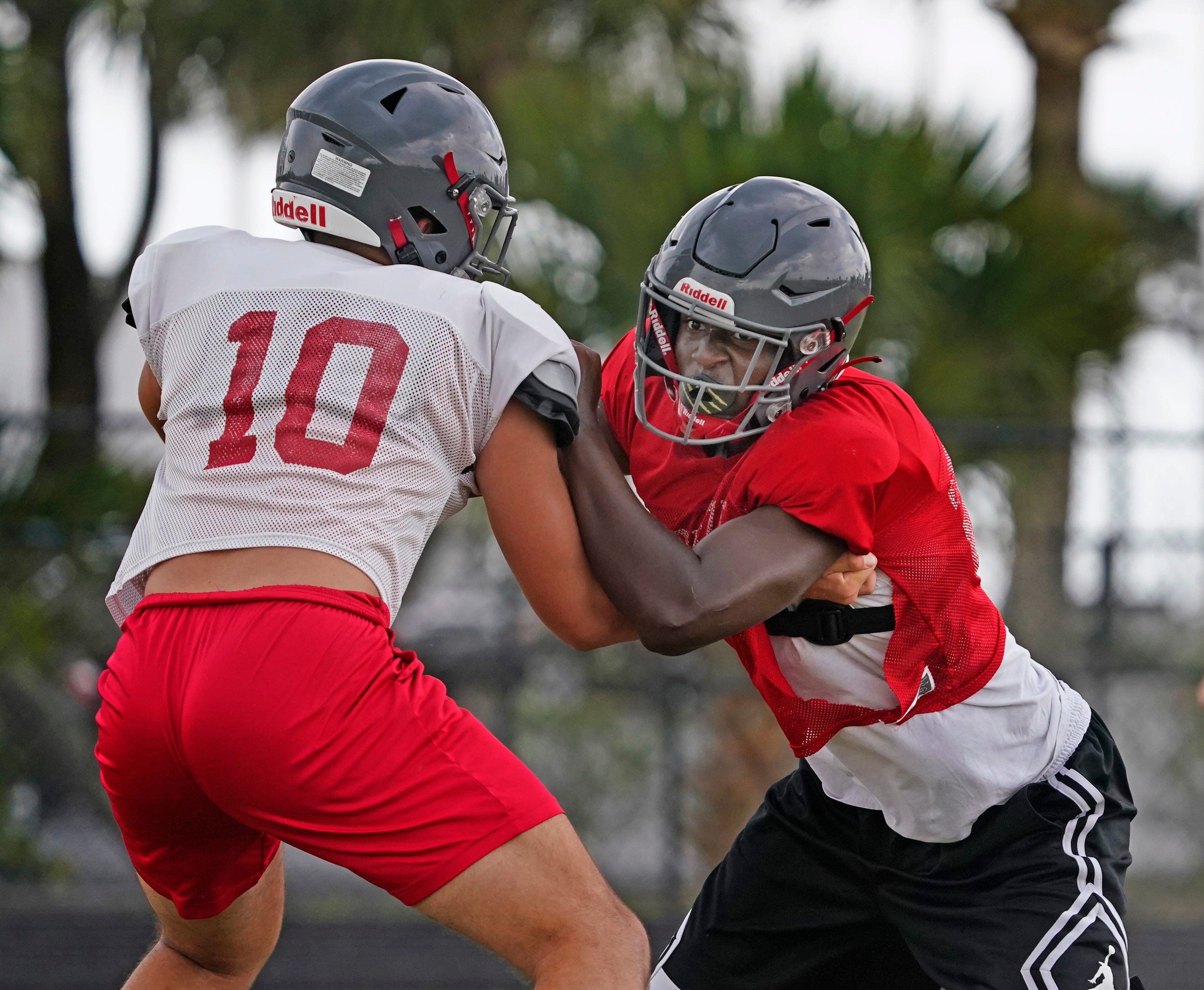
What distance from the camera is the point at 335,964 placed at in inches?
237

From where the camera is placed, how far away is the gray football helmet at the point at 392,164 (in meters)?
2.67

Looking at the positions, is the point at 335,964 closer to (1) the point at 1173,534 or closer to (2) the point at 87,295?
(1) the point at 1173,534

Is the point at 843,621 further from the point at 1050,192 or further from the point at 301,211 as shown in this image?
the point at 1050,192

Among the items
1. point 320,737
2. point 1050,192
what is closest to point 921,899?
point 320,737

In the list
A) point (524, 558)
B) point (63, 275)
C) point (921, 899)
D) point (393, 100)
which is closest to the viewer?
point (524, 558)

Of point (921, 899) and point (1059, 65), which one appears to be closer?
point (921, 899)

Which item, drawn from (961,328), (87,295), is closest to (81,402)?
(87,295)

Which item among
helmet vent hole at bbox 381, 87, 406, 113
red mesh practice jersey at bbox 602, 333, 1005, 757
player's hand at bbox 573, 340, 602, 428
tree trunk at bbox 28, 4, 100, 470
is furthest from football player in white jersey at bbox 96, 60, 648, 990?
tree trunk at bbox 28, 4, 100, 470

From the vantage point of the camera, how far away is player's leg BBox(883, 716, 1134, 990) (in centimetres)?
262

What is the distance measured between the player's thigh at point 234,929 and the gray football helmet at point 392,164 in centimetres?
129

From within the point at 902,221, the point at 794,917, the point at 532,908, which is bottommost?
the point at 794,917

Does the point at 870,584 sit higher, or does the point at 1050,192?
the point at 870,584

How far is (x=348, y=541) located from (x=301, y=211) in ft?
2.34

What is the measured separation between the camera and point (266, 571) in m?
2.37
